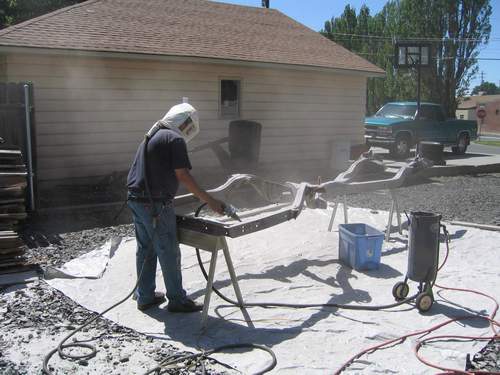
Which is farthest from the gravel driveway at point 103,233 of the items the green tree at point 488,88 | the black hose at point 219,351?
the green tree at point 488,88

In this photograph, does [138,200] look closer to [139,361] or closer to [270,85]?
[139,361]

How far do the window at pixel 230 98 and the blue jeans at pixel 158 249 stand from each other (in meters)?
9.10

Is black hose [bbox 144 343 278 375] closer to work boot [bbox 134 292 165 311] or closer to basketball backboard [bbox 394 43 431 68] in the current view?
work boot [bbox 134 292 165 311]

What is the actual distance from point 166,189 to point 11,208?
291cm

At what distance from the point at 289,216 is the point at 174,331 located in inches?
59.8

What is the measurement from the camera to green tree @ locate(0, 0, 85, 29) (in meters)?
27.9

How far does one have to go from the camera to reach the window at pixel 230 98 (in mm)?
13680

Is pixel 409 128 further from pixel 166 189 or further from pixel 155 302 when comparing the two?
pixel 166 189

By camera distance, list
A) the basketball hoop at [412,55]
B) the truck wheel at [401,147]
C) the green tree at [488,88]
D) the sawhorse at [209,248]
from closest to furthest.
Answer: the sawhorse at [209,248], the basketball hoop at [412,55], the truck wheel at [401,147], the green tree at [488,88]

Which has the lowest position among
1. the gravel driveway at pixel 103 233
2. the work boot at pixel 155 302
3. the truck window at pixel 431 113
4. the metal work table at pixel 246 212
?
the gravel driveway at pixel 103 233

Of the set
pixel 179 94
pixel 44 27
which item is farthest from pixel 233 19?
pixel 44 27

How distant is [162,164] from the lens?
14.8ft

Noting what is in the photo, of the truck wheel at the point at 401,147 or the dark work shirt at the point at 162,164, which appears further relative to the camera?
the truck wheel at the point at 401,147

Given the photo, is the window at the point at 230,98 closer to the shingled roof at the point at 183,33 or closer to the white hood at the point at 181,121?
the shingled roof at the point at 183,33
